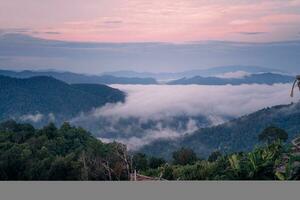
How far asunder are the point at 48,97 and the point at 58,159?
244cm

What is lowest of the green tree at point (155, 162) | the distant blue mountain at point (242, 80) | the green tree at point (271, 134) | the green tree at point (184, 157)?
the green tree at point (155, 162)

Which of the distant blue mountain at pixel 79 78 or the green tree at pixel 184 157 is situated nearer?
the distant blue mountain at pixel 79 78

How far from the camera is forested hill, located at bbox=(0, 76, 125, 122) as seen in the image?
21.8ft

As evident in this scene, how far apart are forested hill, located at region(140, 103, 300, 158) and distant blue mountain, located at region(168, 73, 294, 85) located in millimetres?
1154

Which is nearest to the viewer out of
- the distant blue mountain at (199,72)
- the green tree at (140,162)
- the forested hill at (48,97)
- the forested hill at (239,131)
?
the distant blue mountain at (199,72)

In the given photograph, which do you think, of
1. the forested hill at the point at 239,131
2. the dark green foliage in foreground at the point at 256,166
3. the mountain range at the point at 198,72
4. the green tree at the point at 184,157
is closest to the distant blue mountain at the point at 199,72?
the mountain range at the point at 198,72

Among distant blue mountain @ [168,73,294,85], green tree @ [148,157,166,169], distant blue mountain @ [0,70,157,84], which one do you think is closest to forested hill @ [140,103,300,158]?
green tree @ [148,157,166,169]

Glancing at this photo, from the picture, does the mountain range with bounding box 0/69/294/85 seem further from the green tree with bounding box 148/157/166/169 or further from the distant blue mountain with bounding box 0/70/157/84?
the green tree with bounding box 148/157/166/169

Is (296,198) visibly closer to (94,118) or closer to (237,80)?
(237,80)

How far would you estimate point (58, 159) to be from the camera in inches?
203

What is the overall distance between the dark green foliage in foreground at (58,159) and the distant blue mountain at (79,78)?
2.27ft

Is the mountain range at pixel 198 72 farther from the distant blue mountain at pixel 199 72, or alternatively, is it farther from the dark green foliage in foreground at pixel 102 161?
the dark green foliage in foreground at pixel 102 161

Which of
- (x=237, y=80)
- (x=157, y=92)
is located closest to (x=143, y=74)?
(x=157, y=92)

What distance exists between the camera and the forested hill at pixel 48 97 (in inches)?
262
